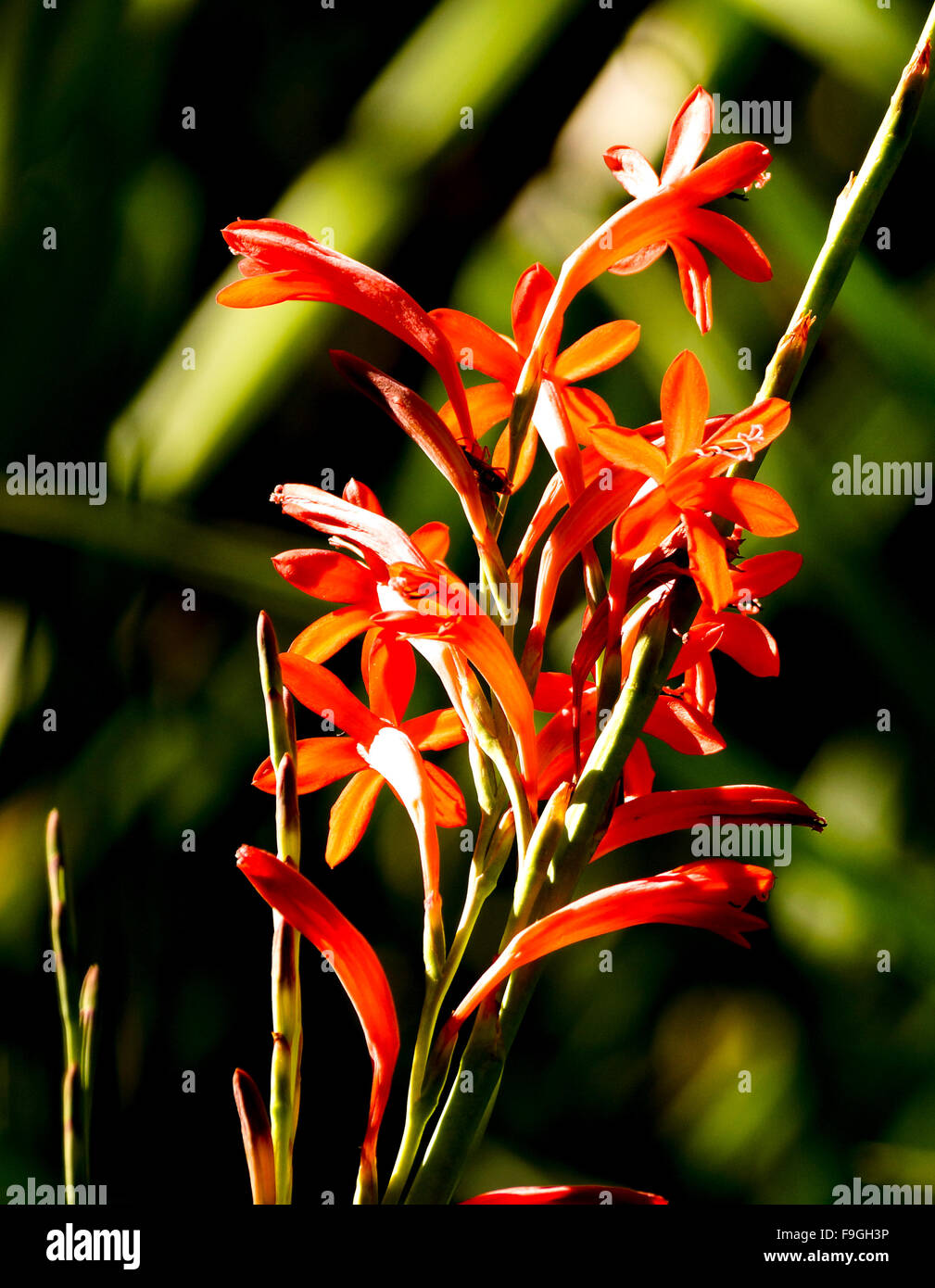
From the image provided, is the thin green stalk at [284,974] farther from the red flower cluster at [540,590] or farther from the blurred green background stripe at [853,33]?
the blurred green background stripe at [853,33]

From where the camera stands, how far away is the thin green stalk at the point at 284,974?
0.24 m

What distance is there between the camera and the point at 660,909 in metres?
0.25

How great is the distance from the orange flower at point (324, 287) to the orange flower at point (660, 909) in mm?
138

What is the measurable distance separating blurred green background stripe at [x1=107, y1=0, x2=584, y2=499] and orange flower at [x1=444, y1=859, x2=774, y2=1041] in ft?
1.79

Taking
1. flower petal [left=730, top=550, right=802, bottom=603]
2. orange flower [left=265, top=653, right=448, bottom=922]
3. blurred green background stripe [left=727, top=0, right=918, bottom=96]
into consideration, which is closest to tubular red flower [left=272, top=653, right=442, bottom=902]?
orange flower [left=265, top=653, right=448, bottom=922]

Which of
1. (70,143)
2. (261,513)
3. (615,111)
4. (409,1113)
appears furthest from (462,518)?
(409,1113)

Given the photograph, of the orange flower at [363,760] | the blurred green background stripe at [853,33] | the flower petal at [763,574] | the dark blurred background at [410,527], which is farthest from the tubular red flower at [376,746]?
the blurred green background stripe at [853,33]

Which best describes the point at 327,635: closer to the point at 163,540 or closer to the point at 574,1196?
the point at 574,1196

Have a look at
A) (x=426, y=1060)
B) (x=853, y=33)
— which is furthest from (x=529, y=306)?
(x=853, y=33)

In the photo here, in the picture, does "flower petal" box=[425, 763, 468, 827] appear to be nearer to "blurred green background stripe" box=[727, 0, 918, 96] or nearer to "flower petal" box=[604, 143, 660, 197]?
"flower petal" box=[604, 143, 660, 197]

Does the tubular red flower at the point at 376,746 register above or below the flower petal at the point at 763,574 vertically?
below

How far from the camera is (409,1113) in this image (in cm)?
25

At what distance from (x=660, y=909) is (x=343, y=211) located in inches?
24.5

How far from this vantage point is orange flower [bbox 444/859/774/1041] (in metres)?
0.24
